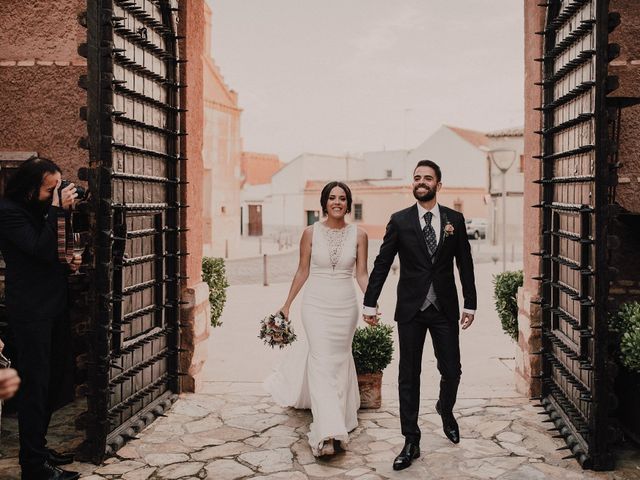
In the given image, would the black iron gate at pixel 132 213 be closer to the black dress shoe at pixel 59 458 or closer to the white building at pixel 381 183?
the black dress shoe at pixel 59 458

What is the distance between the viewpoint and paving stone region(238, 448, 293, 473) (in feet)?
15.9

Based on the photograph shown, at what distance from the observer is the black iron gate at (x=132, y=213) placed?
477 centimetres

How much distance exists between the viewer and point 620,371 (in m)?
5.23

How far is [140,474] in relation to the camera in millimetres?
4711

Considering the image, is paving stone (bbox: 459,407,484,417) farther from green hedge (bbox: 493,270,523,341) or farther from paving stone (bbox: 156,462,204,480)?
paving stone (bbox: 156,462,204,480)

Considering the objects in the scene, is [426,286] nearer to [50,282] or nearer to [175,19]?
[50,282]

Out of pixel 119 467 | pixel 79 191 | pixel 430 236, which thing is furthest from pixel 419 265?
pixel 119 467

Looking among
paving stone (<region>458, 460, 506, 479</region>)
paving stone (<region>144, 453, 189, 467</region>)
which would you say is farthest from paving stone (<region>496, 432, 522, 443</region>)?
paving stone (<region>144, 453, 189, 467</region>)

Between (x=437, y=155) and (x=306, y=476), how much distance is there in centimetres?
4794

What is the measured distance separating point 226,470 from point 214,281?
139 inches

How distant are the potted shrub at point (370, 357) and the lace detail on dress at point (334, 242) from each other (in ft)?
3.02

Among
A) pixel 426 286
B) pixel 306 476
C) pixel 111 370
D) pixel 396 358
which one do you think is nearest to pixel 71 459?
pixel 111 370

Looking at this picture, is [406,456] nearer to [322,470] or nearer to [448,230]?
[322,470]

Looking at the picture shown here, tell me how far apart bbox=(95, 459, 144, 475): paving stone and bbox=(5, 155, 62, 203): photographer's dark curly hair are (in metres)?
1.92
